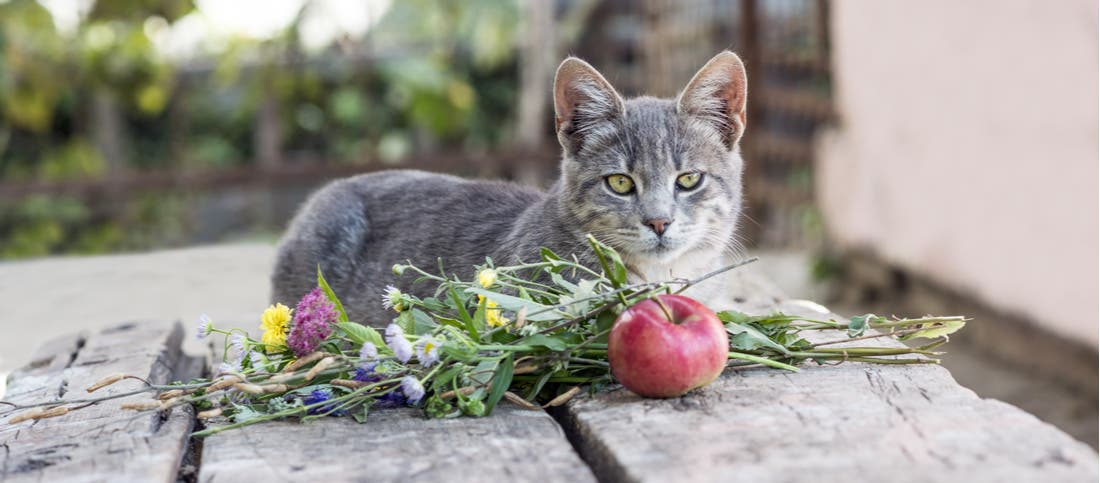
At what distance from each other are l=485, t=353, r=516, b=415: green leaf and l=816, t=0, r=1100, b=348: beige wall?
12.3ft

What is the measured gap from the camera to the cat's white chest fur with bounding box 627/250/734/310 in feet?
9.42

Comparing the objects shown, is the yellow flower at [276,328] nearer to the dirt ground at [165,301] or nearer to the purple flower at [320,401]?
the purple flower at [320,401]

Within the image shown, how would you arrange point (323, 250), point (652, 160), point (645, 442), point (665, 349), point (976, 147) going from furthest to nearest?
point (976, 147), point (323, 250), point (652, 160), point (665, 349), point (645, 442)

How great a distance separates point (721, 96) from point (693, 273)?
1.61 ft

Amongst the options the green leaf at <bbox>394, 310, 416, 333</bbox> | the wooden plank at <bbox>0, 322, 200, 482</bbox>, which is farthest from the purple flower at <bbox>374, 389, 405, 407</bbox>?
the wooden plank at <bbox>0, 322, 200, 482</bbox>

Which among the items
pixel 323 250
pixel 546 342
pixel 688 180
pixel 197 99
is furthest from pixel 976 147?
pixel 197 99

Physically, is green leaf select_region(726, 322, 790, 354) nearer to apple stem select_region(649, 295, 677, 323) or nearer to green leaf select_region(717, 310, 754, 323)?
green leaf select_region(717, 310, 754, 323)

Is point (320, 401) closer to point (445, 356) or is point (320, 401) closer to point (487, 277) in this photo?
point (445, 356)

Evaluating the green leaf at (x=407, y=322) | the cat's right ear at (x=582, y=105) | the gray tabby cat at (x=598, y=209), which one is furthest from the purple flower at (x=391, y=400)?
the cat's right ear at (x=582, y=105)

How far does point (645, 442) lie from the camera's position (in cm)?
179

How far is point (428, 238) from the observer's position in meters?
3.35

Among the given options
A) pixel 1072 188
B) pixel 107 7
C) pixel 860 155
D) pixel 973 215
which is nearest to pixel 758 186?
pixel 860 155

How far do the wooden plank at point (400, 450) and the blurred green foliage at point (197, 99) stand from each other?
6.40 m

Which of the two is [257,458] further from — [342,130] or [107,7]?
[342,130]
